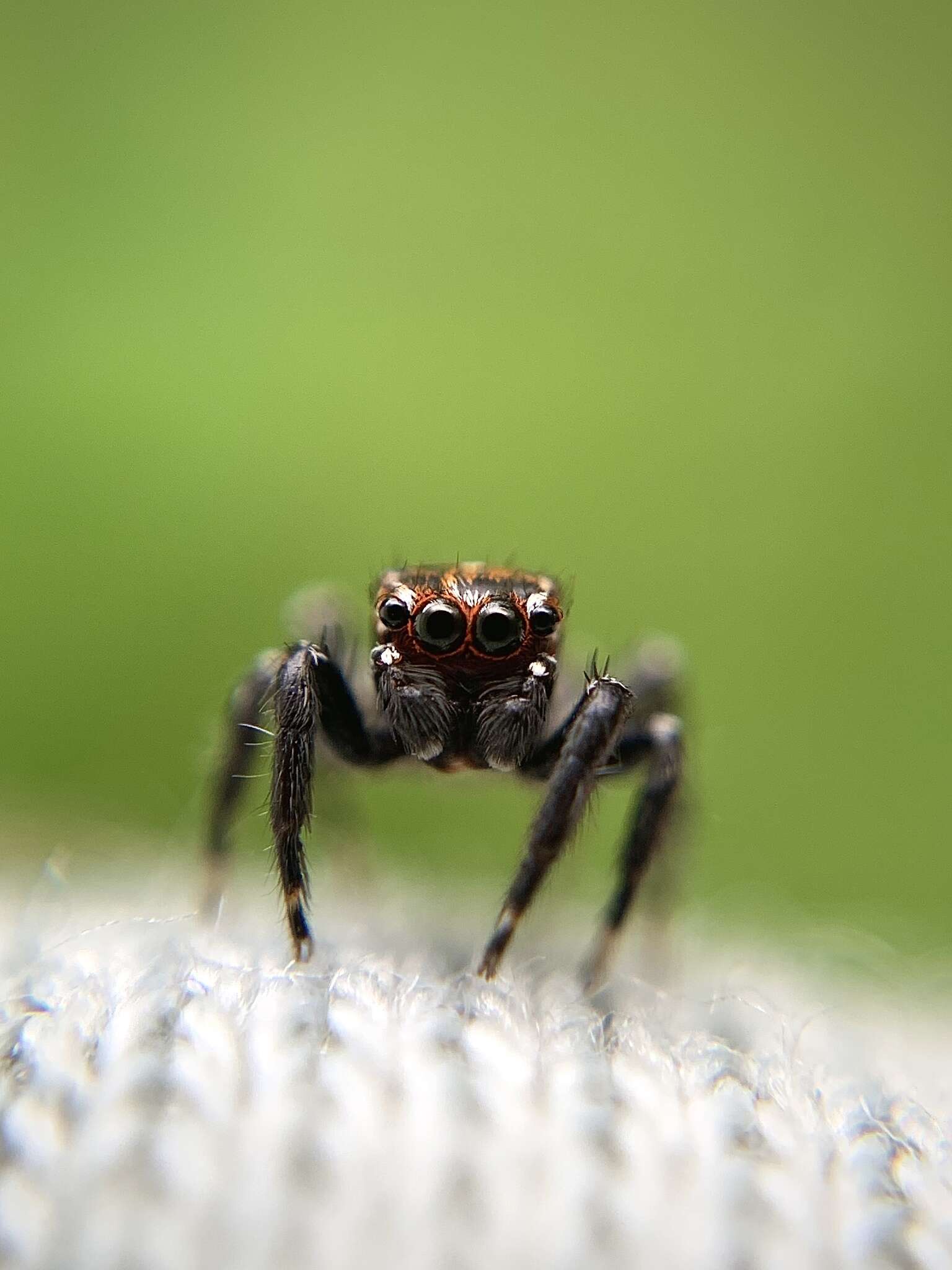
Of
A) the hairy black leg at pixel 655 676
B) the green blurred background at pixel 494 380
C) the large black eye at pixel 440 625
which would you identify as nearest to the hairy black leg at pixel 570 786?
the large black eye at pixel 440 625

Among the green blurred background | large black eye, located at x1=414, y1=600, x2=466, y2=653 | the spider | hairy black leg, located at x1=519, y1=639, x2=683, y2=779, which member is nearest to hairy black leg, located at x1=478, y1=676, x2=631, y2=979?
the spider

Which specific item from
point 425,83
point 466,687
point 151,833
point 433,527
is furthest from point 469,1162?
point 425,83

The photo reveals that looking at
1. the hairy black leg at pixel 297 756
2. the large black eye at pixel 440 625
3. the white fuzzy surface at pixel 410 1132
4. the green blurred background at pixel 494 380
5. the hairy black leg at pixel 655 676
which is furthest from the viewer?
the green blurred background at pixel 494 380

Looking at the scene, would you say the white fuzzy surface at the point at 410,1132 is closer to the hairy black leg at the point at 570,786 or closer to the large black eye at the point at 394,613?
the hairy black leg at the point at 570,786

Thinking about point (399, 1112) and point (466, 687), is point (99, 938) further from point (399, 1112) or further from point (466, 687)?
point (466, 687)

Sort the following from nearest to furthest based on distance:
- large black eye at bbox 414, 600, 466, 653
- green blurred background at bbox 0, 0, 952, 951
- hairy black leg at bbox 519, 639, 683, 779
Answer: large black eye at bbox 414, 600, 466, 653 → hairy black leg at bbox 519, 639, 683, 779 → green blurred background at bbox 0, 0, 952, 951

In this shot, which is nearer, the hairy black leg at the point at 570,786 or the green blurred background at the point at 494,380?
the hairy black leg at the point at 570,786

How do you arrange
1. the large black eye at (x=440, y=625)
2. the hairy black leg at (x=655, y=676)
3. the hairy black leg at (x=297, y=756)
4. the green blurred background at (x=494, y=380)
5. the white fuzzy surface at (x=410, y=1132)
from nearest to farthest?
the white fuzzy surface at (x=410, y=1132), the hairy black leg at (x=297, y=756), the large black eye at (x=440, y=625), the hairy black leg at (x=655, y=676), the green blurred background at (x=494, y=380)

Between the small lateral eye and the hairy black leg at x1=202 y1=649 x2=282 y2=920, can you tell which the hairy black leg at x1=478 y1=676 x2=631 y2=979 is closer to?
the small lateral eye
